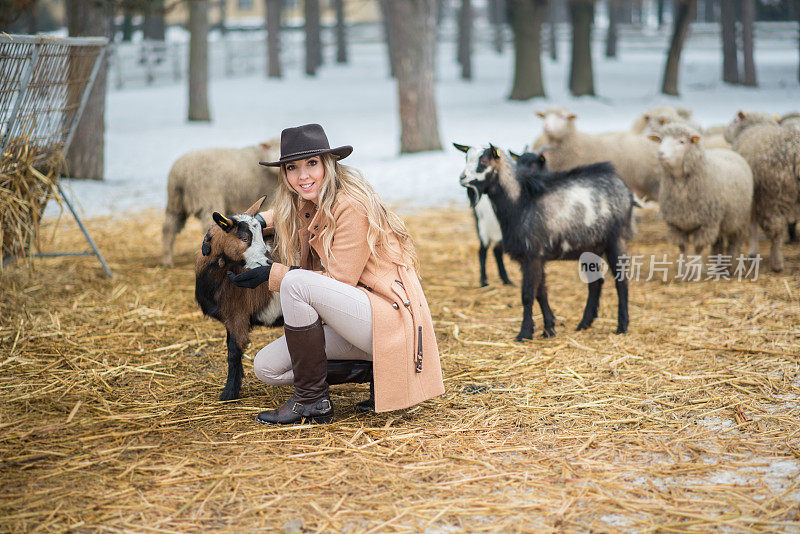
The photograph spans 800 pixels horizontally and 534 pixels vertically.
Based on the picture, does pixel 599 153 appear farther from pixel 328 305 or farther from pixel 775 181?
pixel 328 305

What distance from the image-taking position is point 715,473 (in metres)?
3.50

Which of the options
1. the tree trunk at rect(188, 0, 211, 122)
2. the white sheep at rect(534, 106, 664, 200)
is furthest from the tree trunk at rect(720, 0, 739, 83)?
the white sheep at rect(534, 106, 664, 200)

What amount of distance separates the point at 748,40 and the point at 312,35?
16173 millimetres

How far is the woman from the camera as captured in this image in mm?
3873

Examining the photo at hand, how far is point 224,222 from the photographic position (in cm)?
404

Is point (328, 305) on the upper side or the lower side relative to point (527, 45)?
lower

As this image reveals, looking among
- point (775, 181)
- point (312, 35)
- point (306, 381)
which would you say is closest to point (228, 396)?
point (306, 381)

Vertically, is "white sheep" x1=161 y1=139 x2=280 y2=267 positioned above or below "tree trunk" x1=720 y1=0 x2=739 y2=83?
below

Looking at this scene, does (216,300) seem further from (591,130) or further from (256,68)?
(256,68)

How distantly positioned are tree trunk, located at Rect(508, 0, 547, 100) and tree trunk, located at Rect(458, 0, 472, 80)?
646 centimetres

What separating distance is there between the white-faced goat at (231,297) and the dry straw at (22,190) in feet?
7.69

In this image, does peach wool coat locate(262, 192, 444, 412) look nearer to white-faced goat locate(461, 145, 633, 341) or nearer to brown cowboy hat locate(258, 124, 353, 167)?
brown cowboy hat locate(258, 124, 353, 167)

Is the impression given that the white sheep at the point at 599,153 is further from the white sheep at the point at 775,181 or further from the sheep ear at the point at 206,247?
the sheep ear at the point at 206,247

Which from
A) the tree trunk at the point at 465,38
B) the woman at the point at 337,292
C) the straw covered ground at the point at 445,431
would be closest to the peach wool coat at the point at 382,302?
the woman at the point at 337,292
